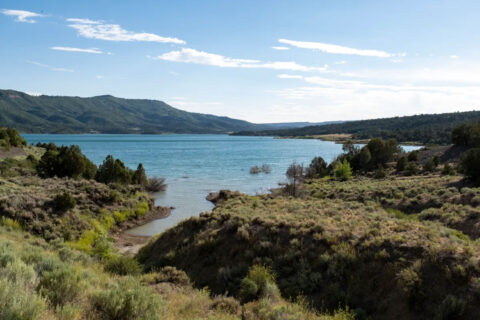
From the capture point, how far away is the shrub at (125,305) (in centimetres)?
580

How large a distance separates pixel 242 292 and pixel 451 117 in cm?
20765

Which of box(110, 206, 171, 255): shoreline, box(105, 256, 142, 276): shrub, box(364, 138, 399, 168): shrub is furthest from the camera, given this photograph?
box(364, 138, 399, 168): shrub

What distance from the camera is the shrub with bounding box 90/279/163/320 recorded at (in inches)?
228

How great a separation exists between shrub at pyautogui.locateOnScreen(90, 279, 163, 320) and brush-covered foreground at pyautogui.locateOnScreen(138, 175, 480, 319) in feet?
13.8

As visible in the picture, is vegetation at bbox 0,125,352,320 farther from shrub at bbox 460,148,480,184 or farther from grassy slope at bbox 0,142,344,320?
shrub at bbox 460,148,480,184

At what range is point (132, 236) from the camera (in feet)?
86.2

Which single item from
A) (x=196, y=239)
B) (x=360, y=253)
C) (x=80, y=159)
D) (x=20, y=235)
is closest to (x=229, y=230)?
(x=196, y=239)

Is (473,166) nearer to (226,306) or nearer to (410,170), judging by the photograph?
(410,170)

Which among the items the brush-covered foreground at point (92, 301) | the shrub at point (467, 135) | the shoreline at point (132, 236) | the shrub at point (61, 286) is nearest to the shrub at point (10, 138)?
the shoreline at point (132, 236)

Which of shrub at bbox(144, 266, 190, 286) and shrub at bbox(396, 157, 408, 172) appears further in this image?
shrub at bbox(396, 157, 408, 172)

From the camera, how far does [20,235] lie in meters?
17.7

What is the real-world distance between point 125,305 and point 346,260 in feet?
23.4

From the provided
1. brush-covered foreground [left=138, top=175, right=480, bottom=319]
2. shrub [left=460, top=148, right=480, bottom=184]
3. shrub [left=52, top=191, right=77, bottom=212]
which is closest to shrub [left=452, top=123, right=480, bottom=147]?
shrub [left=460, top=148, right=480, bottom=184]

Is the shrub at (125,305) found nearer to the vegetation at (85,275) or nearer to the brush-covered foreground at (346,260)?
the vegetation at (85,275)
